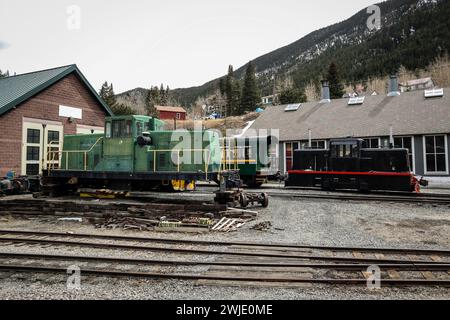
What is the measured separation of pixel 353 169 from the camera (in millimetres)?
15812

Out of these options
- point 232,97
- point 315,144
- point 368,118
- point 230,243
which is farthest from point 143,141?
point 232,97

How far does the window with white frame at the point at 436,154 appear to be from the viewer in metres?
20.9

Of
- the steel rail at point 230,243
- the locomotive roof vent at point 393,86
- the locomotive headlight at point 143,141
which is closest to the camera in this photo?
the steel rail at point 230,243

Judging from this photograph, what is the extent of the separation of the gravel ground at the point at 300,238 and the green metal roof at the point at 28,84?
394 inches

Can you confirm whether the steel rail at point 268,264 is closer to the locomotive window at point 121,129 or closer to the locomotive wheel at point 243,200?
the locomotive wheel at point 243,200

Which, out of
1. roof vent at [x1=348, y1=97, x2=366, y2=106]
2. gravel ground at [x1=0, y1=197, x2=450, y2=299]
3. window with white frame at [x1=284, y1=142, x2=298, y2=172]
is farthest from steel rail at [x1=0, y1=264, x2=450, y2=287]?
roof vent at [x1=348, y1=97, x2=366, y2=106]

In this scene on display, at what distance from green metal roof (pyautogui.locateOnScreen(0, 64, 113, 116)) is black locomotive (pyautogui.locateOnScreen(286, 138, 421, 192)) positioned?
16.2m

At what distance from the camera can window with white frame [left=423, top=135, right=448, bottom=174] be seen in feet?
68.6

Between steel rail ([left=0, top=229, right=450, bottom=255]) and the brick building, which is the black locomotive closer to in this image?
steel rail ([left=0, top=229, right=450, bottom=255])

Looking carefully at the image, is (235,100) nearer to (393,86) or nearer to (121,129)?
(393,86)

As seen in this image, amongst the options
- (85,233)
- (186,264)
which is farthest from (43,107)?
(186,264)

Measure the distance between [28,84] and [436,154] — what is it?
29131 mm

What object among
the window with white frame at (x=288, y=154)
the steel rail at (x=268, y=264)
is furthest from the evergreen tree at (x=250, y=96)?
the steel rail at (x=268, y=264)
